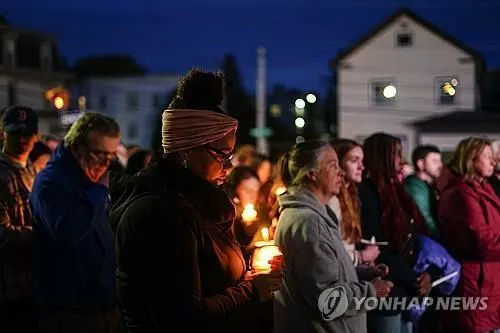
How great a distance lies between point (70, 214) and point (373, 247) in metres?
2.70

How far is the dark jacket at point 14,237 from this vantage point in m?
4.51

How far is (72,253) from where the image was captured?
13.6ft

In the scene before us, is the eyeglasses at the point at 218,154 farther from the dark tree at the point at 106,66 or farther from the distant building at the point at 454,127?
the dark tree at the point at 106,66

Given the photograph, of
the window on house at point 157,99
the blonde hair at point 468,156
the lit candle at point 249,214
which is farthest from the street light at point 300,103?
the window on house at point 157,99

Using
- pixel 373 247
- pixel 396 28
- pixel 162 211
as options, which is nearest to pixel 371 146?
pixel 373 247

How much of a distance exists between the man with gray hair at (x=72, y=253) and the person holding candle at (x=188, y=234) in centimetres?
148

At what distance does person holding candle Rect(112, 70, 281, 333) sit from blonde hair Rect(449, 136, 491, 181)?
4071 millimetres

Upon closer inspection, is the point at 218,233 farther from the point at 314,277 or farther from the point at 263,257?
the point at 314,277

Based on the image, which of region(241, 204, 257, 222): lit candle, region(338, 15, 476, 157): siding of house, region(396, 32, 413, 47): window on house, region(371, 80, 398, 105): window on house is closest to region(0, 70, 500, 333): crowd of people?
region(241, 204, 257, 222): lit candle

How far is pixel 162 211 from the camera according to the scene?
8.08 ft

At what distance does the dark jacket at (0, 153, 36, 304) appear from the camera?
4.51 metres

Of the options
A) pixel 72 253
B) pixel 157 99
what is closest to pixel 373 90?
pixel 157 99

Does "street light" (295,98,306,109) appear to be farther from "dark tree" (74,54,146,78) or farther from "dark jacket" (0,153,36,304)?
"dark tree" (74,54,146,78)

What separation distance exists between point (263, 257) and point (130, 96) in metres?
62.8
